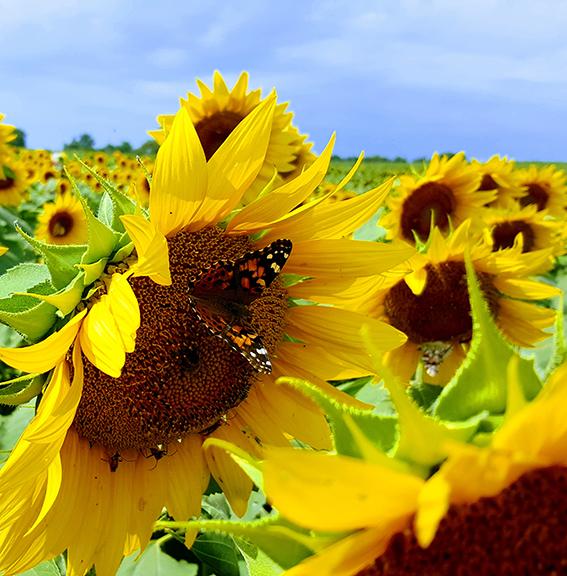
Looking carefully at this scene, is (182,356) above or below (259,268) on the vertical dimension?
below

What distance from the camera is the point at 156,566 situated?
2223 mm

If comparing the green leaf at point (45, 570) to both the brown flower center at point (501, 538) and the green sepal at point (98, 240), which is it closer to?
the green sepal at point (98, 240)

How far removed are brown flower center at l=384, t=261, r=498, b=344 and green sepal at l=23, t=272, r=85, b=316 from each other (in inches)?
73.9

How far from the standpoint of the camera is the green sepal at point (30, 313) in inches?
63.5

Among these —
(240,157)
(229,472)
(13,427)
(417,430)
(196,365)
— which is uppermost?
(240,157)

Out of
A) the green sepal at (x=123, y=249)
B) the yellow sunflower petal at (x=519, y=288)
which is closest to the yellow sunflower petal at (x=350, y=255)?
the green sepal at (x=123, y=249)

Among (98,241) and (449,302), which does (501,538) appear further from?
(449,302)

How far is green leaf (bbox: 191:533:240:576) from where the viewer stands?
7.26 ft

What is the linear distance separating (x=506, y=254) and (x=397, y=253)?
1.52 m

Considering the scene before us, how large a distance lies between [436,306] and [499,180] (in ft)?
7.80

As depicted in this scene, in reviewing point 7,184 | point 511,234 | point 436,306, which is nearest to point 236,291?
point 436,306

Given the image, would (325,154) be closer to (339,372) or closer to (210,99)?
(339,372)

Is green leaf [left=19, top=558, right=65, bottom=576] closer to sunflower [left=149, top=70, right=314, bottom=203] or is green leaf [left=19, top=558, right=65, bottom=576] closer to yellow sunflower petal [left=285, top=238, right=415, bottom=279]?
yellow sunflower petal [left=285, top=238, right=415, bottom=279]

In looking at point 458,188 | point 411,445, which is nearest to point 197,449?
point 411,445
